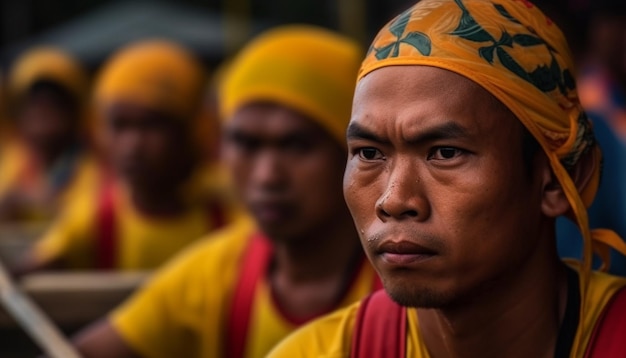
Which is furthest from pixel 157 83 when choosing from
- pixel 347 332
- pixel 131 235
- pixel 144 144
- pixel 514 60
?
pixel 514 60

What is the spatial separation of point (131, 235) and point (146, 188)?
25cm

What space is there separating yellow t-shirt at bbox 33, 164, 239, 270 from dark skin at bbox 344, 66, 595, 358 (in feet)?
12.1

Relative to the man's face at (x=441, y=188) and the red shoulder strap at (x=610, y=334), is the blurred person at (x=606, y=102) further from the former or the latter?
the man's face at (x=441, y=188)

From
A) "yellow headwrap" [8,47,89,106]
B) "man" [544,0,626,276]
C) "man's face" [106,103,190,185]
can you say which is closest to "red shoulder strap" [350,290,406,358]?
"man" [544,0,626,276]

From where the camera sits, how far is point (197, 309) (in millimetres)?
Result: 4582

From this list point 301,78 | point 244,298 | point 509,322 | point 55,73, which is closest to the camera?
point 509,322

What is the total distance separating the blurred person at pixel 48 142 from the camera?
8805 millimetres

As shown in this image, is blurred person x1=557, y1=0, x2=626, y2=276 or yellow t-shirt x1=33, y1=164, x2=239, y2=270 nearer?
blurred person x1=557, y1=0, x2=626, y2=276

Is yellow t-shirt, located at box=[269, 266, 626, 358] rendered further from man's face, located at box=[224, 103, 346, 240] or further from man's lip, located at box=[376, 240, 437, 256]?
man's face, located at box=[224, 103, 346, 240]

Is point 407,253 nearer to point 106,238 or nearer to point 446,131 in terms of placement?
point 446,131

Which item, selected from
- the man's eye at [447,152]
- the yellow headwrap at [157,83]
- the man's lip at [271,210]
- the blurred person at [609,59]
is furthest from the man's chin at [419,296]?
the yellow headwrap at [157,83]

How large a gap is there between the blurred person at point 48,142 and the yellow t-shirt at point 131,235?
6.66 ft

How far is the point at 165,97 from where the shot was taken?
670 cm

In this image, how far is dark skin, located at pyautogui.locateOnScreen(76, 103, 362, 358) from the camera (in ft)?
14.2
